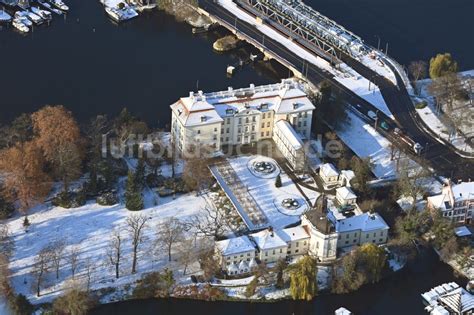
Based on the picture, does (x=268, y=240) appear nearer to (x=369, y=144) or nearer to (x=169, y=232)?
(x=169, y=232)

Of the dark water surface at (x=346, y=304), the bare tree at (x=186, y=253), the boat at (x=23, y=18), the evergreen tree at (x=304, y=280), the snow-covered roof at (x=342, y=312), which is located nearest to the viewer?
the snow-covered roof at (x=342, y=312)

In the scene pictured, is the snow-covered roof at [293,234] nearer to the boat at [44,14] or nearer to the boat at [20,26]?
the boat at [20,26]

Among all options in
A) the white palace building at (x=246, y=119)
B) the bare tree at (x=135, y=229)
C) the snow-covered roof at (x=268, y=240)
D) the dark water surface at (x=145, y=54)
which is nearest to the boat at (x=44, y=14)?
the dark water surface at (x=145, y=54)

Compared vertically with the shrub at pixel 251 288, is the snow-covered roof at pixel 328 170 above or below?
above

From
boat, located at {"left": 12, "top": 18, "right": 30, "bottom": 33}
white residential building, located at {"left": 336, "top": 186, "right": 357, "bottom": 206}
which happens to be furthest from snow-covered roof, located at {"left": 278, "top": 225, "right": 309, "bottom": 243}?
boat, located at {"left": 12, "top": 18, "right": 30, "bottom": 33}

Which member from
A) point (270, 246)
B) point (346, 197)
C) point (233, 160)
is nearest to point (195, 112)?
point (233, 160)

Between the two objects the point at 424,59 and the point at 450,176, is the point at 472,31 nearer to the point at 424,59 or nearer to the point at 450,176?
the point at 424,59

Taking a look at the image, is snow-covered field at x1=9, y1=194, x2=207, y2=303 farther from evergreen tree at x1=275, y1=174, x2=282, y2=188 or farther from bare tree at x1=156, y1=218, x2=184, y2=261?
evergreen tree at x1=275, y1=174, x2=282, y2=188
